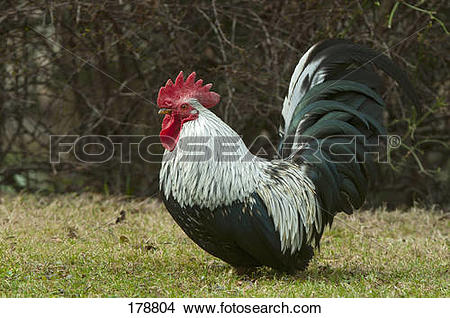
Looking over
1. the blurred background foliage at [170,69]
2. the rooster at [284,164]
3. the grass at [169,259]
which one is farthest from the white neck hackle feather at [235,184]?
the blurred background foliage at [170,69]

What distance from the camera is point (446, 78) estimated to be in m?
7.89

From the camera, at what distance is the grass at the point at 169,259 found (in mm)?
4090

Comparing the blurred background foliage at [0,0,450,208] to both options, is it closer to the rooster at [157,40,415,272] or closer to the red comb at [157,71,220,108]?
the rooster at [157,40,415,272]

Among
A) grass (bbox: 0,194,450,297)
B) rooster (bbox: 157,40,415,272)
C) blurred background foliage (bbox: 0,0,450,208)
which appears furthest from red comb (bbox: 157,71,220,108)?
blurred background foliage (bbox: 0,0,450,208)

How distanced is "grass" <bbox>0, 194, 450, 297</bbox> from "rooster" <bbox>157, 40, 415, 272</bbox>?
1.02 feet

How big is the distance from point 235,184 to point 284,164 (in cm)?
59

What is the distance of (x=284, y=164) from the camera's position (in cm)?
457

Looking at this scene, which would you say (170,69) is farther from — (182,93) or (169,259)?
(182,93)

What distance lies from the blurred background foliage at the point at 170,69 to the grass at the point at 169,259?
118 centimetres

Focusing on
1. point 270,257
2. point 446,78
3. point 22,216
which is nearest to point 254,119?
point 446,78

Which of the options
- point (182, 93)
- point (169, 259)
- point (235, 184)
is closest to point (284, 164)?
point (235, 184)

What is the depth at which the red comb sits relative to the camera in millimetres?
4285

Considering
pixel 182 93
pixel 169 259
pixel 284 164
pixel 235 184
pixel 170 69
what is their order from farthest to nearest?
pixel 170 69
pixel 169 259
pixel 284 164
pixel 182 93
pixel 235 184

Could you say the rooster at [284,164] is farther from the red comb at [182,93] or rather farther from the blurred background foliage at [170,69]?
the blurred background foliage at [170,69]
